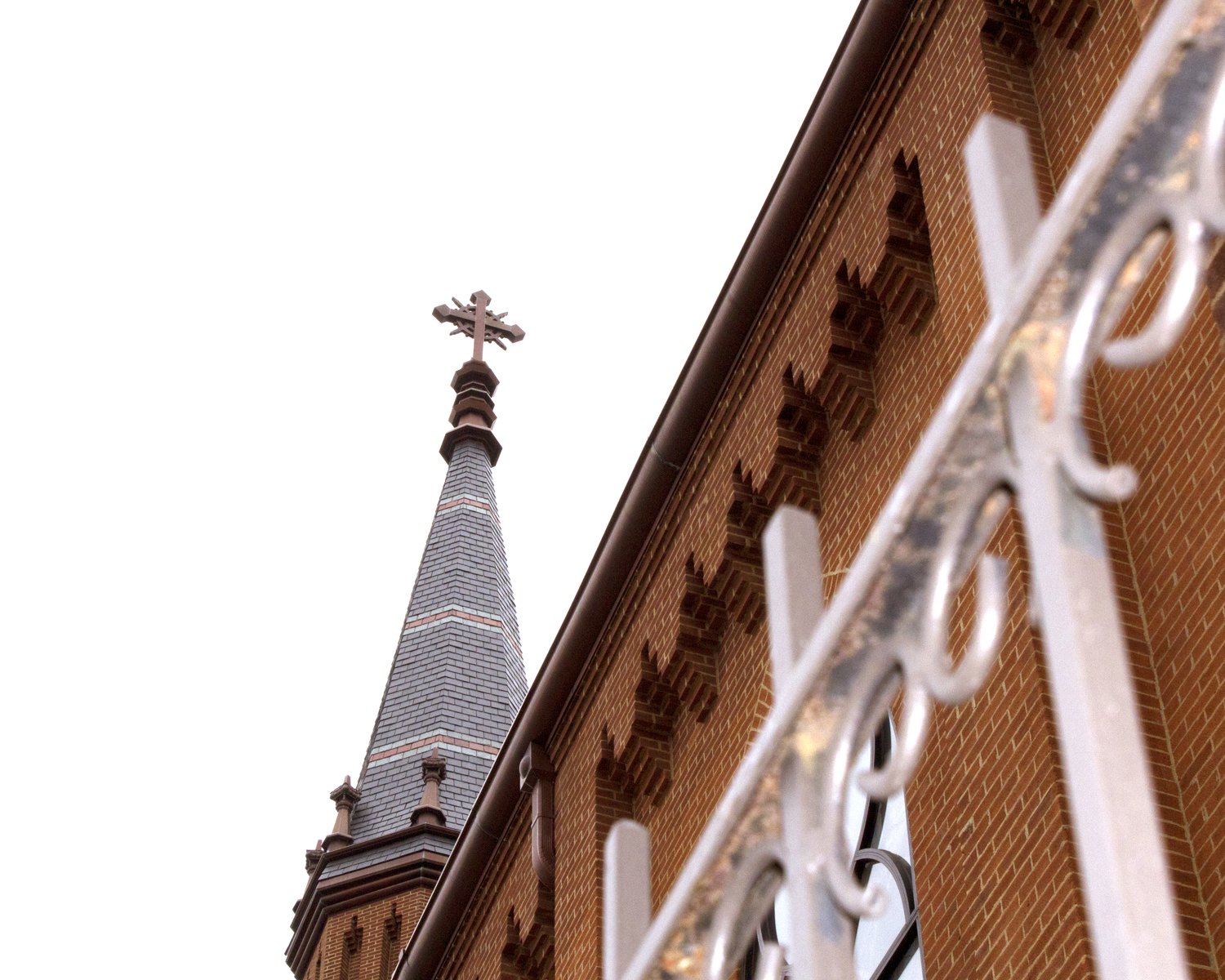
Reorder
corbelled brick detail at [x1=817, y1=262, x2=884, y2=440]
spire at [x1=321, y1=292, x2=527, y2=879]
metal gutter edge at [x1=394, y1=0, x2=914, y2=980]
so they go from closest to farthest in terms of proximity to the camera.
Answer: corbelled brick detail at [x1=817, y1=262, x2=884, y2=440], metal gutter edge at [x1=394, y1=0, x2=914, y2=980], spire at [x1=321, y1=292, x2=527, y2=879]

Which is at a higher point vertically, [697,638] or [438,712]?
[438,712]

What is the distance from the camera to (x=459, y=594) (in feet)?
95.3

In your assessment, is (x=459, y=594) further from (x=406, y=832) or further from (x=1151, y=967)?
(x=1151, y=967)

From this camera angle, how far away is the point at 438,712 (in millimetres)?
27625

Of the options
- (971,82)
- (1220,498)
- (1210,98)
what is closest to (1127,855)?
(1210,98)

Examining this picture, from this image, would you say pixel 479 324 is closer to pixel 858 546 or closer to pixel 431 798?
pixel 431 798

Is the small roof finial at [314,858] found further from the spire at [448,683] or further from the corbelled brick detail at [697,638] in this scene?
the corbelled brick detail at [697,638]

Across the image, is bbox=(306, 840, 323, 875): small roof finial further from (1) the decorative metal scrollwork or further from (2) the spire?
(1) the decorative metal scrollwork

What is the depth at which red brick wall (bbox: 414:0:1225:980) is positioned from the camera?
7152 millimetres

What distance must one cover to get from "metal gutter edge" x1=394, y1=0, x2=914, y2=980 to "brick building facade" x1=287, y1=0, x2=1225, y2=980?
0.02 meters

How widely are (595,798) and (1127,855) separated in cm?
1025

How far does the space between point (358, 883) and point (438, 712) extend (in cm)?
268

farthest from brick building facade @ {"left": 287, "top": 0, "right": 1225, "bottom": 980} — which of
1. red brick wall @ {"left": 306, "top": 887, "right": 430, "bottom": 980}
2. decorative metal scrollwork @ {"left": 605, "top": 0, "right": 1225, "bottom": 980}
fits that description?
red brick wall @ {"left": 306, "top": 887, "right": 430, "bottom": 980}

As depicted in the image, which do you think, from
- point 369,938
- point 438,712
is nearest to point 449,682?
point 438,712
